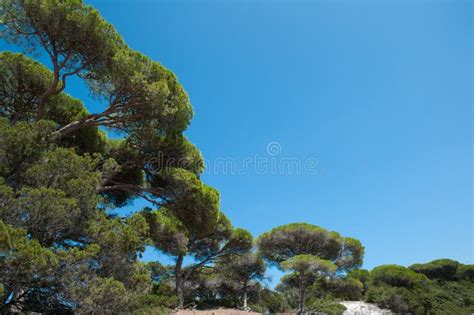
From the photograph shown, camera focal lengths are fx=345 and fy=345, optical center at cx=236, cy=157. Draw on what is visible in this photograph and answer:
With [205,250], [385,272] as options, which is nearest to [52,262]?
[205,250]

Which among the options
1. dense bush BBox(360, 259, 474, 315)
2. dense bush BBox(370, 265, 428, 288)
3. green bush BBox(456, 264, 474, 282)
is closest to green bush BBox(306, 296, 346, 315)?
dense bush BBox(360, 259, 474, 315)

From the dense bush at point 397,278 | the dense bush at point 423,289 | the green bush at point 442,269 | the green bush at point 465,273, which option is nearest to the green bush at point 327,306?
the dense bush at point 423,289

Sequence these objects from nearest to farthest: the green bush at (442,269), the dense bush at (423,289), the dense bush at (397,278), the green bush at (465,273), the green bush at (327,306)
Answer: the green bush at (327,306)
the dense bush at (423,289)
the dense bush at (397,278)
the green bush at (465,273)
the green bush at (442,269)

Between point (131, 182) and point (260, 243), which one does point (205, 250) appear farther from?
point (131, 182)

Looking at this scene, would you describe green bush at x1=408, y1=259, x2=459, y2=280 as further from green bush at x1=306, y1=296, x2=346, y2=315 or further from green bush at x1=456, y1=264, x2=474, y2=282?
green bush at x1=306, y1=296, x2=346, y2=315

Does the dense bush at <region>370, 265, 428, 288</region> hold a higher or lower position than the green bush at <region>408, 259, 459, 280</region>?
lower

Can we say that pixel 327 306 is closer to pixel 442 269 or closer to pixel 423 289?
pixel 423 289

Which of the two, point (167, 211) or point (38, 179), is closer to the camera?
point (38, 179)

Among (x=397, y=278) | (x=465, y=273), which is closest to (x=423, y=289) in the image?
(x=397, y=278)

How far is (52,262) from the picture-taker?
228 inches

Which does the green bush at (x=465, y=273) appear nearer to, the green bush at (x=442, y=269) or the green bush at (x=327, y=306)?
the green bush at (x=442, y=269)

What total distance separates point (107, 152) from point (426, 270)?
30.5 meters

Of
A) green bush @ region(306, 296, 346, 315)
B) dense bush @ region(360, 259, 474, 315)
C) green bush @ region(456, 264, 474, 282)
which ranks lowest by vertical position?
green bush @ region(306, 296, 346, 315)

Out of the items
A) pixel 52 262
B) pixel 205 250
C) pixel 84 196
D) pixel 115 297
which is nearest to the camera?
pixel 52 262
